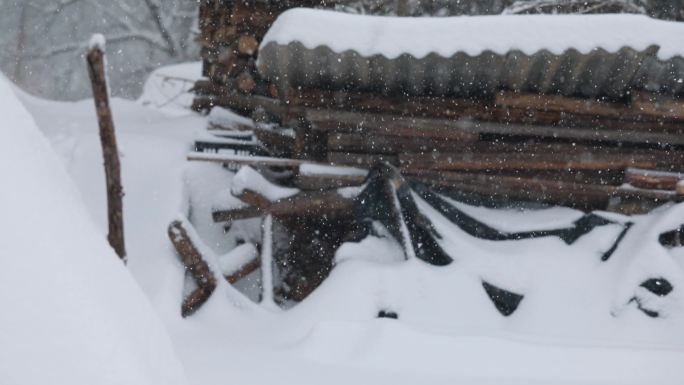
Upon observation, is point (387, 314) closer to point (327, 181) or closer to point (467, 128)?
point (327, 181)

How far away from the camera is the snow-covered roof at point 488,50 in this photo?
18.0 ft

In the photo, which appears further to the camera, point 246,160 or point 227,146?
point 227,146

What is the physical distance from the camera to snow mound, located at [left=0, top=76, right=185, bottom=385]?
1.71 m

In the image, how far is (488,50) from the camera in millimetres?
5512

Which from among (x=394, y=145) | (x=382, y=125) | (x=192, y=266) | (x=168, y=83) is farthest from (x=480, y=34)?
(x=168, y=83)

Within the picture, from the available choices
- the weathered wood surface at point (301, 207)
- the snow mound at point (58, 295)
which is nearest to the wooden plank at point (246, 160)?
the weathered wood surface at point (301, 207)

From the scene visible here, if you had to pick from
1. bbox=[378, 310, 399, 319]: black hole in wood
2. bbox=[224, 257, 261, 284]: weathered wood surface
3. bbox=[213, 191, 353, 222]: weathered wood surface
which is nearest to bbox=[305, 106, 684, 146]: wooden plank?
bbox=[213, 191, 353, 222]: weathered wood surface

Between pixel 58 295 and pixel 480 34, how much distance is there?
4.24m

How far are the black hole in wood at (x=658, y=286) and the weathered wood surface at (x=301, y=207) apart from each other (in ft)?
7.34

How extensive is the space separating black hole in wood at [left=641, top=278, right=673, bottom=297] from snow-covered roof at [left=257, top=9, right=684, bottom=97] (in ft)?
4.71

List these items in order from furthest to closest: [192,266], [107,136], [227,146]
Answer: [227,146] → [192,266] → [107,136]

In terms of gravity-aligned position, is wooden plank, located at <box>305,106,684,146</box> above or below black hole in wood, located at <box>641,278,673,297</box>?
above

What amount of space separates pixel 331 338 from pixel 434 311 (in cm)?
80

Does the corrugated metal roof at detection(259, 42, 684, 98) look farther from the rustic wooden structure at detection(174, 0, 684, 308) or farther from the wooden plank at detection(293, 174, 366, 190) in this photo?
the wooden plank at detection(293, 174, 366, 190)
